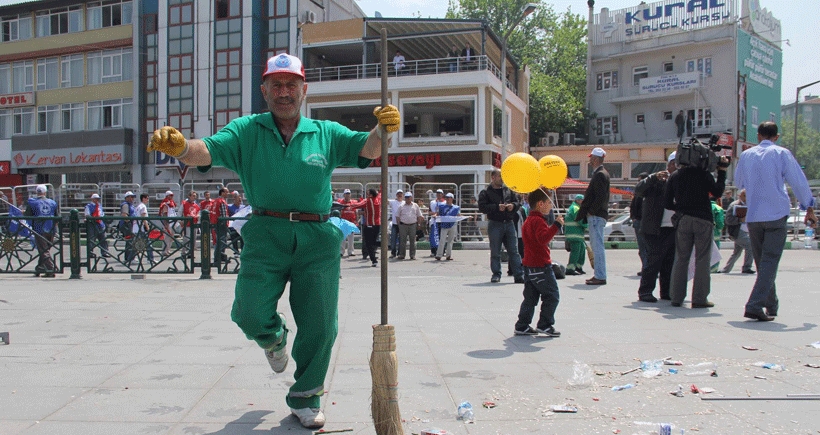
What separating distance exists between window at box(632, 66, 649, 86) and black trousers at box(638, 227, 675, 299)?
116 feet

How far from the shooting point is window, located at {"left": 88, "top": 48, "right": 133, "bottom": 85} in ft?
128

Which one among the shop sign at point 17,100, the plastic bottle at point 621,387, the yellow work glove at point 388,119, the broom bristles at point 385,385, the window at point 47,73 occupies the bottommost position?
the plastic bottle at point 621,387

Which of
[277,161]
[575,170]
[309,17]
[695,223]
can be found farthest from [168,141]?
[575,170]

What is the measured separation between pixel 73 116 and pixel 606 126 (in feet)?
110

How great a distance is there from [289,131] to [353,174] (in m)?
27.6

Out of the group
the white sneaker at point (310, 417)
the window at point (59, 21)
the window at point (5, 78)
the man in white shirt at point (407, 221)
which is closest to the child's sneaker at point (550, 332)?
the white sneaker at point (310, 417)

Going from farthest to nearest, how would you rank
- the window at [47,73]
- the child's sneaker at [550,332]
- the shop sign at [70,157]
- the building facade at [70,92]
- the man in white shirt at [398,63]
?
the window at [47,73], the building facade at [70,92], the shop sign at [70,157], the man in white shirt at [398,63], the child's sneaker at [550,332]

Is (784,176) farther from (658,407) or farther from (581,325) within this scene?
(658,407)

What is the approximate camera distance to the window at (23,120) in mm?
41209

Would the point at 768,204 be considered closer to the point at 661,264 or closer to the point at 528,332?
the point at 661,264

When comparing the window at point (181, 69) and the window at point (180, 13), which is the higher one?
the window at point (180, 13)

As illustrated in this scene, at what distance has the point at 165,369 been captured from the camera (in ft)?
15.5

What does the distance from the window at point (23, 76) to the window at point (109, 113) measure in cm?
522

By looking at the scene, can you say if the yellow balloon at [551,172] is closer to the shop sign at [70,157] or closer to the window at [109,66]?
the shop sign at [70,157]
